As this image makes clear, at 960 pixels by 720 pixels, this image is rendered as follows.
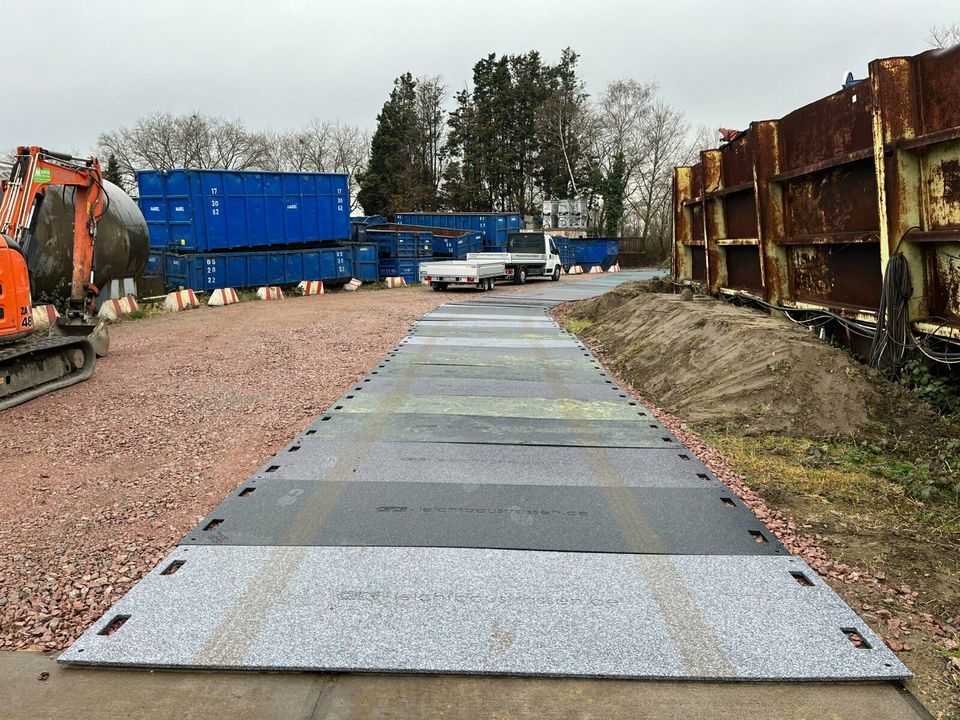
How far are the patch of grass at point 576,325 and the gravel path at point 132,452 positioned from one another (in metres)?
4.93

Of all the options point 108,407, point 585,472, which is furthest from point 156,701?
point 108,407

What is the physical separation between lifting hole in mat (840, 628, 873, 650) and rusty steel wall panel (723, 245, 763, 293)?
8.08 m

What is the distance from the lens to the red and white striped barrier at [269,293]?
2519 centimetres

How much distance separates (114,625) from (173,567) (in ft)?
2.10

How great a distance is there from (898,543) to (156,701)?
4.28 meters

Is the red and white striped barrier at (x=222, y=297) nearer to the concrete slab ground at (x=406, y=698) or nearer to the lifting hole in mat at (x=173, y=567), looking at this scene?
the lifting hole in mat at (x=173, y=567)

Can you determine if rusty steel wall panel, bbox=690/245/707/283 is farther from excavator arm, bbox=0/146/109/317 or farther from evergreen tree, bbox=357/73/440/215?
evergreen tree, bbox=357/73/440/215

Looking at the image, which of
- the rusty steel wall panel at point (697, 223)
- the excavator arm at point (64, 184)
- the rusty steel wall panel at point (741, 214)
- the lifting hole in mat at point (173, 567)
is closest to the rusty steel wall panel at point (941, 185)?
the rusty steel wall panel at point (741, 214)

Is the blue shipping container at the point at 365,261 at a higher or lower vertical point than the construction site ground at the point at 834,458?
higher

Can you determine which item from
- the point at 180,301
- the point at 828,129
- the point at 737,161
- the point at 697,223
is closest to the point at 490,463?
the point at 828,129

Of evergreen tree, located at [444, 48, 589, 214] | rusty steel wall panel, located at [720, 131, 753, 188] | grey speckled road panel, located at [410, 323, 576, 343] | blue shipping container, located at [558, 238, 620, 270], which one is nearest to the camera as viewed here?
rusty steel wall panel, located at [720, 131, 753, 188]

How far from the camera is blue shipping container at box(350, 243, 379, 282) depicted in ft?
101

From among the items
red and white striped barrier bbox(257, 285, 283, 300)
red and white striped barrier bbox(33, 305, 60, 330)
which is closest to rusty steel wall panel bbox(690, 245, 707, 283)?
red and white striped barrier bbox(33, 305, 60, 330)

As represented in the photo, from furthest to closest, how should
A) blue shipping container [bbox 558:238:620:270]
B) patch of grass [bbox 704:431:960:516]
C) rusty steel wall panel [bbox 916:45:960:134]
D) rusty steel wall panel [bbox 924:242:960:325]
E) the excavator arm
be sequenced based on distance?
blue shipping container [bbox 558:238:620:270], the excavator arm, rusty steel wall panel [bbox 924:242:960:325], rusty steel wall panel [bbox 916:45:960:134], patch of grass [bbox 704:431:960:516]
